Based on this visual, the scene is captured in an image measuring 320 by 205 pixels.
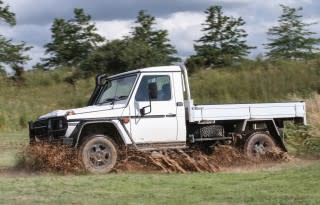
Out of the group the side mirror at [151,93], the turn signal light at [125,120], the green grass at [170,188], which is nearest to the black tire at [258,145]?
the green grass at [170,188]

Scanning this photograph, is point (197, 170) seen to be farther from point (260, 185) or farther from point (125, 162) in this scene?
point (260, 185)

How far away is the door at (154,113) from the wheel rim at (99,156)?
2.19ft

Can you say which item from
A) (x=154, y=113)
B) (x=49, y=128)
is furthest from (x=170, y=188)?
(x=49, y=128)

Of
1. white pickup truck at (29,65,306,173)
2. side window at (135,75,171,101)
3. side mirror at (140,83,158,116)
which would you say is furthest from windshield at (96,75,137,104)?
side mirror at (140,83,158,116)

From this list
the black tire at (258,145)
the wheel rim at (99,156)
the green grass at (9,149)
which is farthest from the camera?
the green grass at (9,149)

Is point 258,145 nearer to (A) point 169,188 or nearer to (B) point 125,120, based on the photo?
(B) point 125,120

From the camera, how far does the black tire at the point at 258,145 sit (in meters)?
14.9

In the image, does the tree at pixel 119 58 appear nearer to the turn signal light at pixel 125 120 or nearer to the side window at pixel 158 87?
the side window at pixel 158 87

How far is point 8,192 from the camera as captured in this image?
1053 cm

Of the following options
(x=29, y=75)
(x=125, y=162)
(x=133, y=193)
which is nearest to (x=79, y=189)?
(x=133, y=193)

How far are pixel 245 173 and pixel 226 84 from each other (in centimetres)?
2319

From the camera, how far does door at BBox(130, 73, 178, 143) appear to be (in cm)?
1380

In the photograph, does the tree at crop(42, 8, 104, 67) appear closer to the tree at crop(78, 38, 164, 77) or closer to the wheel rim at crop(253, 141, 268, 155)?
the tree at crop(78, 38, 164, 77)

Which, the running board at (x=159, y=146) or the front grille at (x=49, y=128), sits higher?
the front grille at (x=49, y=128)
